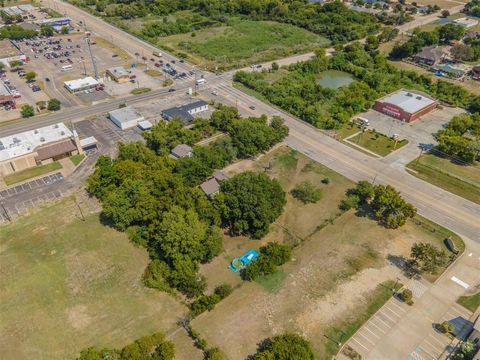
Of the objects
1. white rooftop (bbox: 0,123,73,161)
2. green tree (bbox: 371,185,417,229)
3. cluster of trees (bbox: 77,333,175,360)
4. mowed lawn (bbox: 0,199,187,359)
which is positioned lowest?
mowed lawn (bbox: 0,199,187,359)

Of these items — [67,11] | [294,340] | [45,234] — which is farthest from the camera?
[67,11]

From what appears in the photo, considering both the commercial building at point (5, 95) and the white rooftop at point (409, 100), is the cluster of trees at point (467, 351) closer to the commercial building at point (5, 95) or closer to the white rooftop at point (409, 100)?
the white rooftop at point (409, 100)

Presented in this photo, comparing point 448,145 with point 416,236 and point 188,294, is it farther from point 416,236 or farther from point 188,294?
point 188,294

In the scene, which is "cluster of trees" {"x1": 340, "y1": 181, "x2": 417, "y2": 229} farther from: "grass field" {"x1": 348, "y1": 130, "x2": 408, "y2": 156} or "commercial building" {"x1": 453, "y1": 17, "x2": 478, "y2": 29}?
"commercial building" {"x1": 453, "y1": 17, "x2": 478, "y2": 29}

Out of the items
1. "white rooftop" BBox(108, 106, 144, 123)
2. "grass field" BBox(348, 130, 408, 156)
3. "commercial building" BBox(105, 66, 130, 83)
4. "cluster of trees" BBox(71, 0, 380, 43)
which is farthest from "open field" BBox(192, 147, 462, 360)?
"cluster of trees" BBox(71, 0, 380, 43)

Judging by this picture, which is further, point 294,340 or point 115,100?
point 115,100

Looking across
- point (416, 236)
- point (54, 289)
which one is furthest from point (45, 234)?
point (416, 236)

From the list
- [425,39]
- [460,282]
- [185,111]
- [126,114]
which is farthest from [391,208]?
[425,39]
